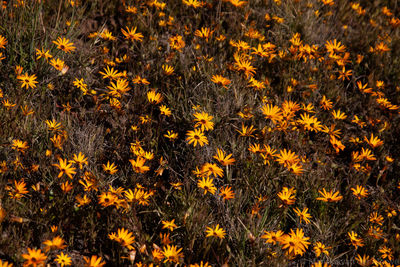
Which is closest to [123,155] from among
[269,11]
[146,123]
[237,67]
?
[146,123]

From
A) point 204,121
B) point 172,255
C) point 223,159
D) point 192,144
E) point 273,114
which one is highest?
point 273,114

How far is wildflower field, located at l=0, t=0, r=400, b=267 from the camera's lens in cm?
225

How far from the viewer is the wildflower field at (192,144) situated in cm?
225

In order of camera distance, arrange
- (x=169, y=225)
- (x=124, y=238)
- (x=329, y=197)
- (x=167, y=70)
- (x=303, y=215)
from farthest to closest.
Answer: (x=167, y=70), (x=329, y=197), (x=303, y=215), (x=169, y=225), (x=124, y=238)

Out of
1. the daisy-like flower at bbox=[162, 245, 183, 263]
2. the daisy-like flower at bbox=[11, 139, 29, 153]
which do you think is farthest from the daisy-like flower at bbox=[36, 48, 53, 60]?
the daisy-like flower at bbox=[162, 245, 183, 263]

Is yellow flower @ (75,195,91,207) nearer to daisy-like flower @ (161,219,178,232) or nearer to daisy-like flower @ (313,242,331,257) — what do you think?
daisy-like flower @ (161,219,178,232)

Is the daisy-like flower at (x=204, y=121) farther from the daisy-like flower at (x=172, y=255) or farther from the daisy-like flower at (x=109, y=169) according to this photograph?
the daisy-like flower at (x=172, y=255)

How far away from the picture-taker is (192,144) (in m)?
2.85

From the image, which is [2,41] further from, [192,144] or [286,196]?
[286,196]

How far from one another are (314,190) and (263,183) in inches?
15.3

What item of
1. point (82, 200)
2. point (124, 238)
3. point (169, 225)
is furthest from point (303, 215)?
point (82, 200)

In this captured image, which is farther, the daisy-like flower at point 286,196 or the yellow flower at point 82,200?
the daisy-like flower at point 286,196

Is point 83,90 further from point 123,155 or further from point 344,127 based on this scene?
point 344,127

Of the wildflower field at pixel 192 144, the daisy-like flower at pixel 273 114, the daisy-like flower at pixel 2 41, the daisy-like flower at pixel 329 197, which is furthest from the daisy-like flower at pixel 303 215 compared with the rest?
the daisy-like flower at pixel 2 41
